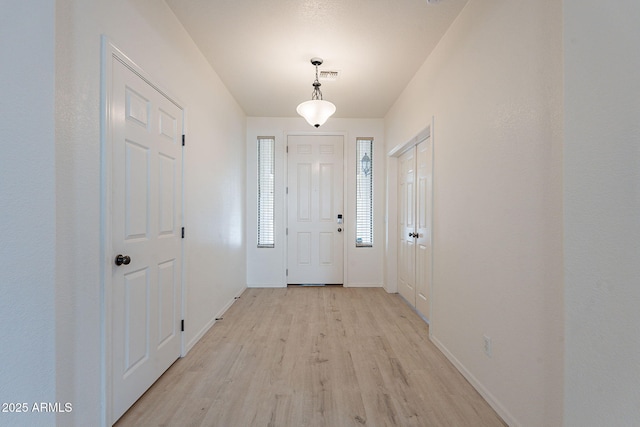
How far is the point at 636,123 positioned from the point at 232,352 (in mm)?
2759

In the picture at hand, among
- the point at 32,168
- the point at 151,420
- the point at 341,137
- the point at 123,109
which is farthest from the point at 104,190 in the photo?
the point at 341,137

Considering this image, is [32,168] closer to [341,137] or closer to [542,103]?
[542,103]

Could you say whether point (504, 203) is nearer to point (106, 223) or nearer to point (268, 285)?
point (106, 223)

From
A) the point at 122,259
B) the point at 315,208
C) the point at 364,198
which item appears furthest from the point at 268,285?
the point at 122,259

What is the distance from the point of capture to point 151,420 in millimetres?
1644

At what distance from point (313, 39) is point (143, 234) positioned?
2094 millimetres

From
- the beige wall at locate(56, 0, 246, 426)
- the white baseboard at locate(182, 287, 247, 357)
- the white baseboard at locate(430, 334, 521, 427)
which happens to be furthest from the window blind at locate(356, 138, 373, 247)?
the beige wall at locate(56, 0, 246, 426)

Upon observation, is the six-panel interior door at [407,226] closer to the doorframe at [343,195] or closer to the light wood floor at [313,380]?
the light wood floor at [313,380]

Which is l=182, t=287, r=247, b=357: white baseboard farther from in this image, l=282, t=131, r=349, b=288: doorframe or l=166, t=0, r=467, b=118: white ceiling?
l=166, t=0, r=467, b=118: white ceiling

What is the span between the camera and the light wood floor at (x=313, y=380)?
1683mm

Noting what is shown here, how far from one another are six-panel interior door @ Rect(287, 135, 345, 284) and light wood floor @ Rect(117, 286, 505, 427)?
57.4 inches

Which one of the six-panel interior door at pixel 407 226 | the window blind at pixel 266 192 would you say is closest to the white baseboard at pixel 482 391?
the six-panel interior door at pixel 407 226

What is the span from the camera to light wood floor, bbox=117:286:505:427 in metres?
1.68

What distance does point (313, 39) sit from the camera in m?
2.55
